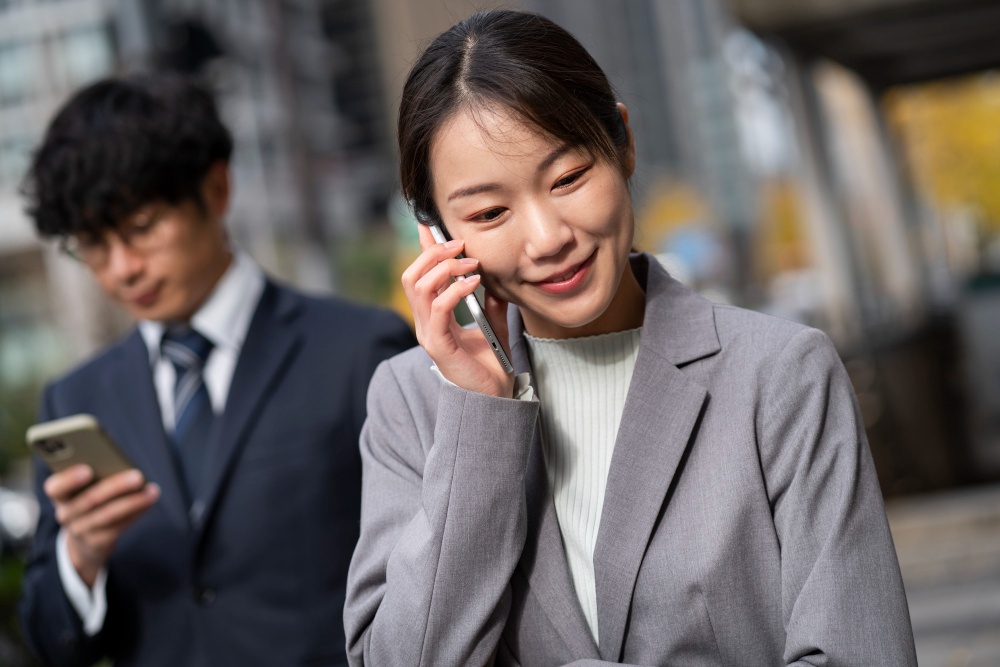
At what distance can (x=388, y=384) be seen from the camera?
7.38ft

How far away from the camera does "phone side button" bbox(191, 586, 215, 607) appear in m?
2.94

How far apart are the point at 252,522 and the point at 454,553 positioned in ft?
3.80

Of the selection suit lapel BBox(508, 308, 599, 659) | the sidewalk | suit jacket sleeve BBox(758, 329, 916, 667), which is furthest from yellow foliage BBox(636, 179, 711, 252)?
suit jacket sleeve BBox(758, 329, 916, 667)

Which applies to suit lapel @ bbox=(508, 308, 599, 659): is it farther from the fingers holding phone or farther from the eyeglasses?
the eyeglasses

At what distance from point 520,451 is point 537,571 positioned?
204 mm

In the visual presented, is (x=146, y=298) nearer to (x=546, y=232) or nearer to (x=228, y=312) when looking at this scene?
(x=228, y=312)

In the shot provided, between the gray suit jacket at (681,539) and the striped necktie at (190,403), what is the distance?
3.67 ft

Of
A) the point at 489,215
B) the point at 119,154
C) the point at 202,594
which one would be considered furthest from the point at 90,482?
the point at 489,215

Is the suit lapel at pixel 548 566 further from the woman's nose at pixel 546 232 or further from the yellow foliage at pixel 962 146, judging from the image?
the yellow foliage at pixel 962 146

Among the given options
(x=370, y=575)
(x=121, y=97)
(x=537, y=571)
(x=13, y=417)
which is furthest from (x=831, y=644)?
(x=13, y=417)

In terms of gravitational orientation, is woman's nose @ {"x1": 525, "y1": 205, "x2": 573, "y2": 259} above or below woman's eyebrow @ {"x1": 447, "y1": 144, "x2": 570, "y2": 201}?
below

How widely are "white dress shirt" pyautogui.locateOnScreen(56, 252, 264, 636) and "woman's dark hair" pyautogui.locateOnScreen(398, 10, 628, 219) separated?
3.98ft

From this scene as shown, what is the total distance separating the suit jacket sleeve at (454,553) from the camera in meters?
1.91

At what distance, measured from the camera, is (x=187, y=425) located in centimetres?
310
